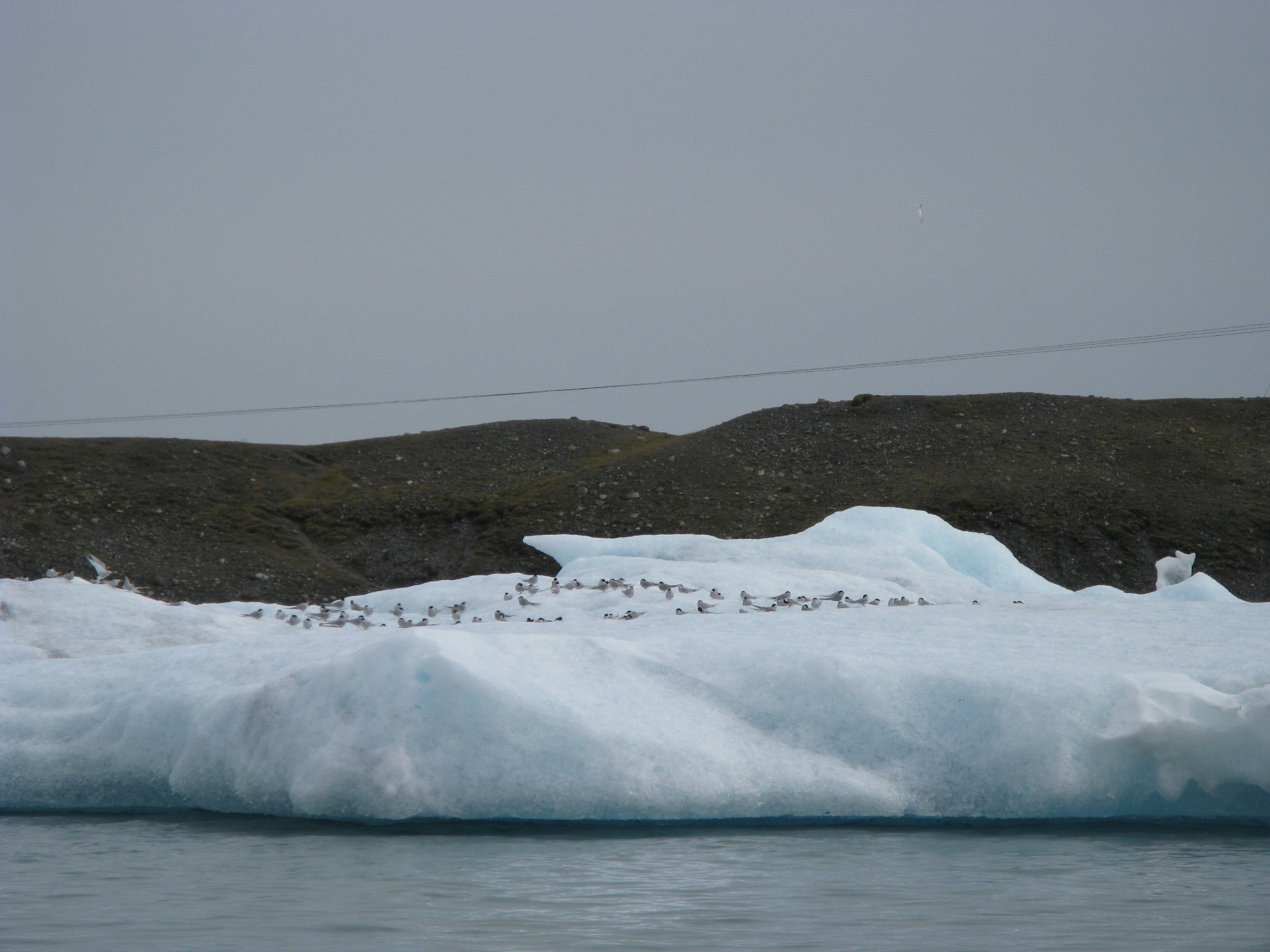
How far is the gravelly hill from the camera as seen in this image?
30.8m

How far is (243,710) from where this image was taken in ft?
25.3

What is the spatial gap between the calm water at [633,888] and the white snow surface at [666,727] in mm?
256

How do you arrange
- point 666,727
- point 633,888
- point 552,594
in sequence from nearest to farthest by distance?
1. point 633,888
2. point 666,727
3. point 552,594

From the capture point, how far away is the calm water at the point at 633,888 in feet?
16.4

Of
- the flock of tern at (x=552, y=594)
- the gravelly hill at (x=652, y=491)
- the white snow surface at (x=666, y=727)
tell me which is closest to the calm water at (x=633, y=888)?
the white snow surface at (x=666, y=727)

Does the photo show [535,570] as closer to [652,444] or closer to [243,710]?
[652,444]

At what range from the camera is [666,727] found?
7305mm

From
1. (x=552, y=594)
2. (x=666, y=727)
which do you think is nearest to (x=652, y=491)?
(x=552, y=594)

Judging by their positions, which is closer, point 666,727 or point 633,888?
point 633,888

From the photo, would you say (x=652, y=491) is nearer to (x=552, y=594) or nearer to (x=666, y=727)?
(x=552, y=594)

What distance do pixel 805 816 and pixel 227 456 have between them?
35.7 metres

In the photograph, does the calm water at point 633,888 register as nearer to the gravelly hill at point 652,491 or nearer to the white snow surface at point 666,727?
the white snow surface at point 666,727

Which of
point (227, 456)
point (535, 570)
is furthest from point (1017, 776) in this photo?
point (227, 456)

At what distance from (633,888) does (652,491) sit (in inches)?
1120
